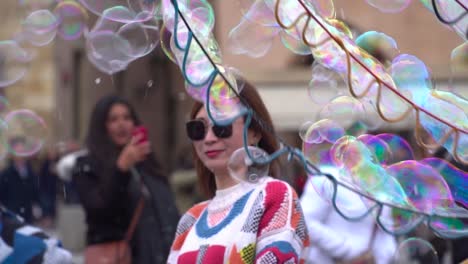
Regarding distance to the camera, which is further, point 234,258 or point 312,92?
point 312,92

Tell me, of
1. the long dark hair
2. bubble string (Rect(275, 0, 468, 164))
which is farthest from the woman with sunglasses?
the long dark hair

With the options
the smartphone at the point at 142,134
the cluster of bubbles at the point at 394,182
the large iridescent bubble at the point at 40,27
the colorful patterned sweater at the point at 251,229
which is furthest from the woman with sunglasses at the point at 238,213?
the smartphone at the point at 142,134

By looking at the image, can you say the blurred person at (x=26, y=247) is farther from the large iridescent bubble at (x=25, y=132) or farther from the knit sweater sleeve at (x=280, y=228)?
the knit sweater sleeve at (x=280, y=228)

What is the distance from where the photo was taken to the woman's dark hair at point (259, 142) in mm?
3393

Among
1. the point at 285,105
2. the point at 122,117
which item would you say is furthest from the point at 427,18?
the point at 122,117

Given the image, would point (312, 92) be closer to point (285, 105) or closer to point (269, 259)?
point (269, 259)

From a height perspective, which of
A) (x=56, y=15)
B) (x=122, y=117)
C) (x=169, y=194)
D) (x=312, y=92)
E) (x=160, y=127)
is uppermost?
(x=56, y=15)

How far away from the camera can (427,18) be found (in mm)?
13398

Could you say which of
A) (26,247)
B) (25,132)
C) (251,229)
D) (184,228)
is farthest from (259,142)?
(25,132)

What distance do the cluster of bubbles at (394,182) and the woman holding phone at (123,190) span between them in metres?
1.23

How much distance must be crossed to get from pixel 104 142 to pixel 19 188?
1.67 metres

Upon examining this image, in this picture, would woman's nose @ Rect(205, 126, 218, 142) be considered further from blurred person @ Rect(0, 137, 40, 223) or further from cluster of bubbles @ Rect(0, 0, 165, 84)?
blurred person @ Rect(0, 137, 40, 223)

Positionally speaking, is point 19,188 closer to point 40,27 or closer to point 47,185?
point 40,27

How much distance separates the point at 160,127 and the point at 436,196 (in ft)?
41.6
